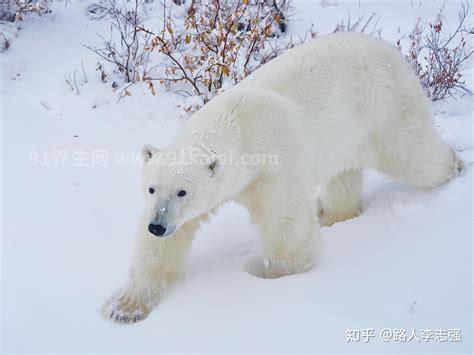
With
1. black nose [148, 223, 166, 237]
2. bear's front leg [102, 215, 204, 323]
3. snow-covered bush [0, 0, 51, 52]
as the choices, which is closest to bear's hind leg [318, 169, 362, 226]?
bear's front leg [102, 215, 204, 323]

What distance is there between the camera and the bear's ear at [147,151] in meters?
2.78

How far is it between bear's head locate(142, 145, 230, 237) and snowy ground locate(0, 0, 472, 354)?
47 cm

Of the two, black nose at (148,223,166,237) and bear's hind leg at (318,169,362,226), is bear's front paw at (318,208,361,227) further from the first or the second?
black nose at (148,223,166,237)

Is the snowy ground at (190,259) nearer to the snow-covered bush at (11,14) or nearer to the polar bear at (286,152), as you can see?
the polar bear at (286,152)

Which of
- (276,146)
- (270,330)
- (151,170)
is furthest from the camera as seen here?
(276,146)

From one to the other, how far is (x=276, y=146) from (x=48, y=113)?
9.10ft

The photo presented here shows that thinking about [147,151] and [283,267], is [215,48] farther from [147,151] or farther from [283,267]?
[283,267]

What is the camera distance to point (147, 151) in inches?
110

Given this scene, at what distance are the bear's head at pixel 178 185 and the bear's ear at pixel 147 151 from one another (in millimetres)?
24

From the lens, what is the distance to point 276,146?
2932mm

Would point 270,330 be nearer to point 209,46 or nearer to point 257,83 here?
point 257,83

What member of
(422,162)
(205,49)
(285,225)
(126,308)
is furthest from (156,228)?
(205,49)

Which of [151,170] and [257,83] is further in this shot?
[257,83]

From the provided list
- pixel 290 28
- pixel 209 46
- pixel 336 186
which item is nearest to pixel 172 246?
pixel 336 186
